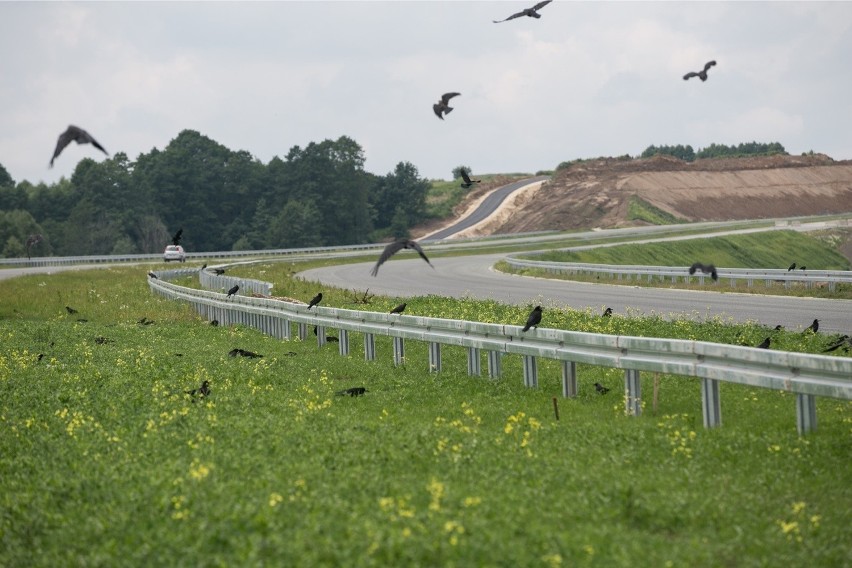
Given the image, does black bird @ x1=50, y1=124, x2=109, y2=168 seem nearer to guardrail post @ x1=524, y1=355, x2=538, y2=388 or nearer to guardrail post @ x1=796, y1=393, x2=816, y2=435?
Result: guardrail post @ x1=524, y1=355, x2=538, y2=388

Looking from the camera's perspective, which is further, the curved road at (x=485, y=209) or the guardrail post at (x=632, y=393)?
the curved road at (x=485, y=209)

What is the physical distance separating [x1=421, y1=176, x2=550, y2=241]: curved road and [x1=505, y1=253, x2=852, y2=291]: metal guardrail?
54473 millimetres

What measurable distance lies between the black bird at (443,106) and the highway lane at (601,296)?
279 inches

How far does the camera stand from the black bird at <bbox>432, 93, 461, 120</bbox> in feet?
60.7

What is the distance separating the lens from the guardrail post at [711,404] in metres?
10.8

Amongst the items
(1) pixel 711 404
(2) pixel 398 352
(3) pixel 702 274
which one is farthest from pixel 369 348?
(3) pixel 702 274

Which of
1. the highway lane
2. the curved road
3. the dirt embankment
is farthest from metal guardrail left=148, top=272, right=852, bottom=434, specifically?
the curved road

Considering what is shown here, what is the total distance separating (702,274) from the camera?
40.1 m

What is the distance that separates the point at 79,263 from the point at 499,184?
71133 millimetres

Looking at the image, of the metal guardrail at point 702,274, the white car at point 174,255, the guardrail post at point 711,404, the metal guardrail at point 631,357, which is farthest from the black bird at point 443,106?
the white car at point 174,255

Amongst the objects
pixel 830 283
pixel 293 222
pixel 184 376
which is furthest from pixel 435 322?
pixel 293 222

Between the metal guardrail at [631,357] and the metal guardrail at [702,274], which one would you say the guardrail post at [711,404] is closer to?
the metal guardrail at [631,357]

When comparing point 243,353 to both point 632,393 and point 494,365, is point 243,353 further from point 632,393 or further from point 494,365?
point 632,393

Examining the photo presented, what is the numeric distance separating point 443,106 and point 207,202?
9610 centimetres
